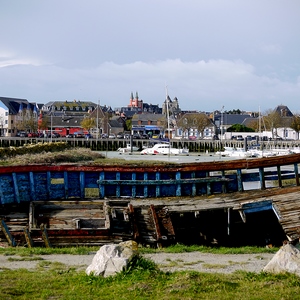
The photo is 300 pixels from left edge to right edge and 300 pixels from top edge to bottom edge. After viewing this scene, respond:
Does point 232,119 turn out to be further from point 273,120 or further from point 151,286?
point 151,286

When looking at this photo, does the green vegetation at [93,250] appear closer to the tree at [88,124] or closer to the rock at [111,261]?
the rock at [111,261]

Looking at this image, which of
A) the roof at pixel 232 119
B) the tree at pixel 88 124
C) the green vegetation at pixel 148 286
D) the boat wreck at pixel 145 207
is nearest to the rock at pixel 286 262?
the green vegetation at pixel 148 286

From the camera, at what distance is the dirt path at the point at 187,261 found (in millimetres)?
16516

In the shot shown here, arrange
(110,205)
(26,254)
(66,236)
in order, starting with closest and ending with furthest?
(26,254) < (66,236) < (110,205)

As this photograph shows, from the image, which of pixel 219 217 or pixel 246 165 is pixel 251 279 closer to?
pixel 219 217

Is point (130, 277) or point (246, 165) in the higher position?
point (246, 165)

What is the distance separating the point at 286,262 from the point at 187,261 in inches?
176

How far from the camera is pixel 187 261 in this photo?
1778 centimetres

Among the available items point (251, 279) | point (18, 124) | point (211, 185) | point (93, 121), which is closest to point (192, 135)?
point (93, 121)

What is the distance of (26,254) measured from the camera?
18.0 m

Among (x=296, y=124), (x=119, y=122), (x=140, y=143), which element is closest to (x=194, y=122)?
(x=296, y=124)

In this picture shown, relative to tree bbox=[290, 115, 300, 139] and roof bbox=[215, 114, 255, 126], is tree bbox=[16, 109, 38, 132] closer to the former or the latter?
roof bbox=[215, 114, 255, 126]

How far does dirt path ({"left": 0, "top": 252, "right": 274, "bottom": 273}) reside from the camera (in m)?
16.5

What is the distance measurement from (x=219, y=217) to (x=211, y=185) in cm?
252
